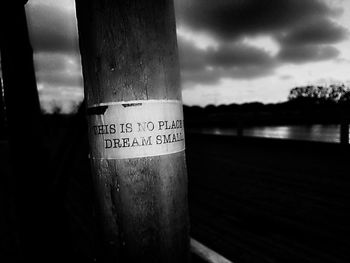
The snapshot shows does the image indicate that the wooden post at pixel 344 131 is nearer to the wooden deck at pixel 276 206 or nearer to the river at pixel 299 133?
the wooden deck at pixel 276 206

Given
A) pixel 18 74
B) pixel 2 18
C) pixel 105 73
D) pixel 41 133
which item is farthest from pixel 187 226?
pixel 2 18

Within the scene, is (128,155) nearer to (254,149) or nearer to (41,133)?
(41,133)

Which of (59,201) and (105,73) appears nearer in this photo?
(105,73)

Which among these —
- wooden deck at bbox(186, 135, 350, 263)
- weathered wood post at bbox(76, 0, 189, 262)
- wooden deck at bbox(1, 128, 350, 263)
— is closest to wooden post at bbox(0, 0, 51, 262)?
wooden deck at bbox(1, 128, 350, 263)

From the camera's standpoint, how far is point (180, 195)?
690mm

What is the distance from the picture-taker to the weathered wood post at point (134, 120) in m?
0.60

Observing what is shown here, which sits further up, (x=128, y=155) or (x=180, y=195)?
(x=128, y=155)

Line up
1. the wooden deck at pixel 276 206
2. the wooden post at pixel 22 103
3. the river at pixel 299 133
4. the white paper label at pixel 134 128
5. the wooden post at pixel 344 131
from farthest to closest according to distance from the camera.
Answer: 1. the river at pixel 299 133
2. the wooden post at pixel 344 131
3. the wooden deck at pixel 276 206
4. the wooden post at pixel 22 103
5. the white paper label at pixel 134 128

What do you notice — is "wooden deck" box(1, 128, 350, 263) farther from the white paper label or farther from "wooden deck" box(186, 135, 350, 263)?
the white paper label

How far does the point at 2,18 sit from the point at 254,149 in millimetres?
7042

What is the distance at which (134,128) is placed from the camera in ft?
1.99

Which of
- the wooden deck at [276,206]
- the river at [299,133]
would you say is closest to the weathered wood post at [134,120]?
the wooden deck at [276,206]

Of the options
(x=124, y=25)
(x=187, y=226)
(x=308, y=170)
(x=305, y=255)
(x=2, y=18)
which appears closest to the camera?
(x=124, y=25)

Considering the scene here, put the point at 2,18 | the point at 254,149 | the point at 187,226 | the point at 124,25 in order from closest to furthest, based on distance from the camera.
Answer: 1. the point at 124,25
2. the point at 187,226
3. the point at 2,18
4. the point at 254,149
